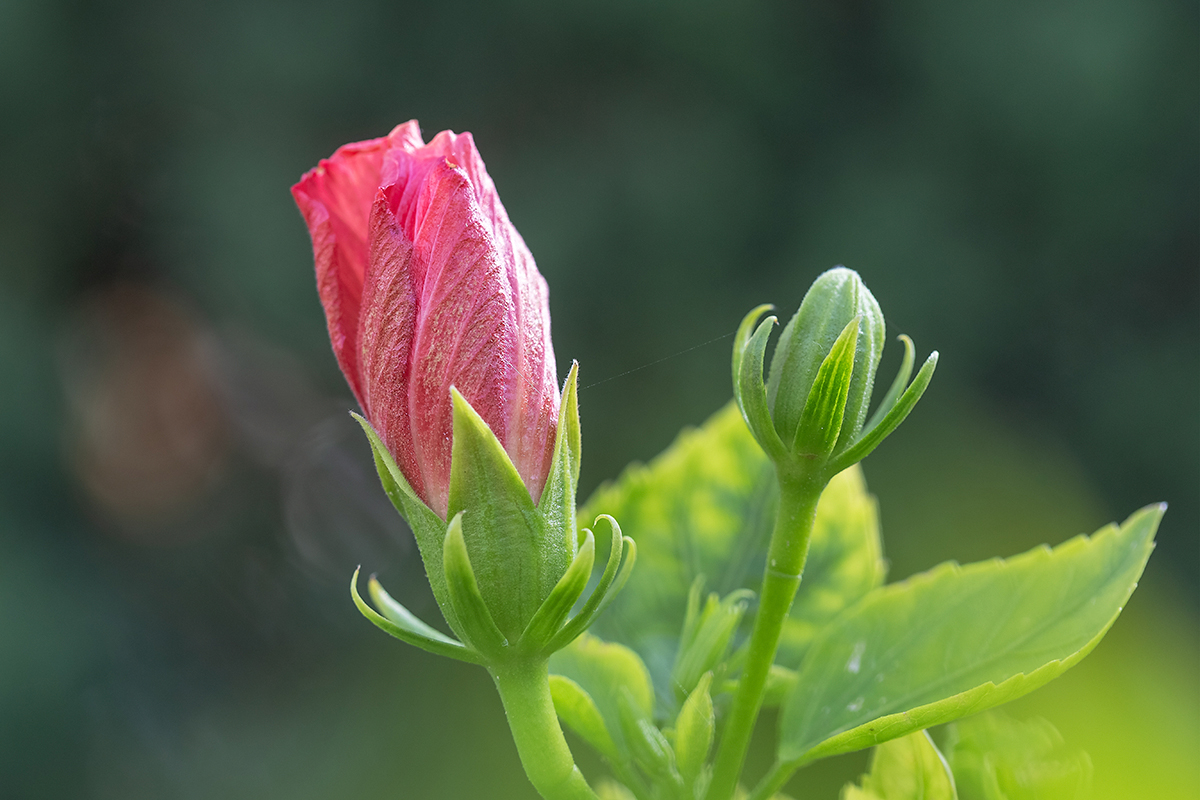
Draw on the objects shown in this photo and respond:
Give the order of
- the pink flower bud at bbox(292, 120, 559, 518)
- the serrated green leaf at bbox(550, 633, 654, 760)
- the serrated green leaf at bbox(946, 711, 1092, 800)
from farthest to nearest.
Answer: the serrated green leaf at bbox(550, 633, 654, 760) → the pink flower bud at bbox(292, 120, 559, 518) → the serrated green leaf at bbox(946, 711, 1092, 800)

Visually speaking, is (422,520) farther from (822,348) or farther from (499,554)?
(822,348)

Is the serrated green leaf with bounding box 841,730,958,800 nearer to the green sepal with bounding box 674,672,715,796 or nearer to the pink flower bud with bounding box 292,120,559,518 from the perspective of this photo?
the green sepal with bounding box 674,672,715,796

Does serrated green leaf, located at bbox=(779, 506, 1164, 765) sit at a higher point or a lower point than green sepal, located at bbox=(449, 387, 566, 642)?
lower

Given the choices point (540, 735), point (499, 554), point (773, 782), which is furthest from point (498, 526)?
point (773, 782)

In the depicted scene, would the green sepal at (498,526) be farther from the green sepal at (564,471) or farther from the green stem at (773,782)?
the green stem at (773,782)

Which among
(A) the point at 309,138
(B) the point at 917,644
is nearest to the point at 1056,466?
(A) the point at 309,138

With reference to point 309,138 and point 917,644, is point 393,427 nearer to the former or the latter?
point 917,644

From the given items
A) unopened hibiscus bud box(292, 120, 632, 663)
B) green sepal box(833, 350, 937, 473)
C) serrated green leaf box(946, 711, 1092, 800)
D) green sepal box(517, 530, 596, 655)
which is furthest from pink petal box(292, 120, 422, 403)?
serrated green leaf box(946, 711, 1092, 800)
